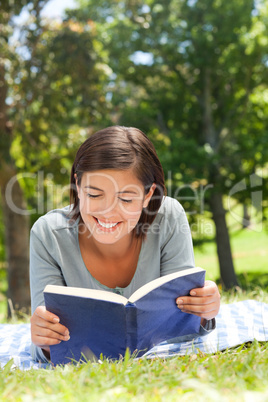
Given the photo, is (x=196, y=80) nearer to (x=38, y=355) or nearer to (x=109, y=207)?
(x=109, y=207)

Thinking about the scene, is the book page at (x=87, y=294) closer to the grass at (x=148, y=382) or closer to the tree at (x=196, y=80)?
the grass at (x=148, y=382)

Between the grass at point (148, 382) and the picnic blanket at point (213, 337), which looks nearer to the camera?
the grass at point (148, 382)

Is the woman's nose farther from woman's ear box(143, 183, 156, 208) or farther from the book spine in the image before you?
the book spine

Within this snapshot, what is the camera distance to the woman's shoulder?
7.84ft

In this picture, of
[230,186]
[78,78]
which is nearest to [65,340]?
[78,78]

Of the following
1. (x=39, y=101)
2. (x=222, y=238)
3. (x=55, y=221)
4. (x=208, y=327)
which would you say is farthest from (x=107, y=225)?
(x=222, y=238)

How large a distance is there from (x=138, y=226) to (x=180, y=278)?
648 mm

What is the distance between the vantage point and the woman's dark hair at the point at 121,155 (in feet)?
7.01

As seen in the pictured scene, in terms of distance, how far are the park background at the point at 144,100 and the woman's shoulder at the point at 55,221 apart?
5.26 meters

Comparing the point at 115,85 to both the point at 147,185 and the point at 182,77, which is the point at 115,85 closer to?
the point at 182,77

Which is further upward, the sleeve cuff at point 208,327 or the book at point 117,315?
the book at point 117,315

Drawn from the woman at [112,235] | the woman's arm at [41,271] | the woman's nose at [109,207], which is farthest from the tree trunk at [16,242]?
the woman's nose at [109,207]

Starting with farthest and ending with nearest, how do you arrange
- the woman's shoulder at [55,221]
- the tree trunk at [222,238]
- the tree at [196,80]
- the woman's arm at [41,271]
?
the tree trunk at [222,238] < the tree at [196,80] < the woman's shoulder at [55,221] < the woman's arm at [41,271]

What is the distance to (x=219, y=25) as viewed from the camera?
11.2 metres
